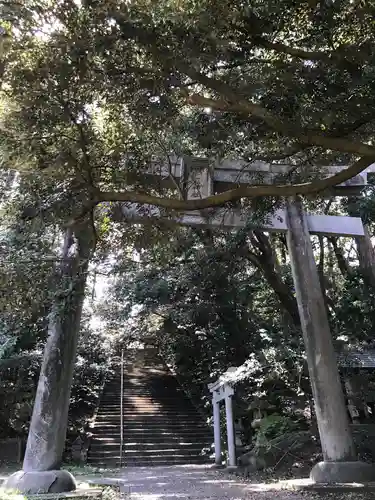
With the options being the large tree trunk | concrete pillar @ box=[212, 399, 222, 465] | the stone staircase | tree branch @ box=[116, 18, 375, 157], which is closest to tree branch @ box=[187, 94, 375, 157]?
tree branch @ box=[116, 18, 375, 157]

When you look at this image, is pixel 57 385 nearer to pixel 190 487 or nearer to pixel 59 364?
pixel 59 364

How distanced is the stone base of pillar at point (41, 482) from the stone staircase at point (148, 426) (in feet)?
12.8

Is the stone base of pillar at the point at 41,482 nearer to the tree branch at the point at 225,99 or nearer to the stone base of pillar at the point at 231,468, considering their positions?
the stone base of pillar at the point at 231,468

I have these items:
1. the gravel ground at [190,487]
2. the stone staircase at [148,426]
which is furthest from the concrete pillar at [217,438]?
the stone staircase at [148,426]

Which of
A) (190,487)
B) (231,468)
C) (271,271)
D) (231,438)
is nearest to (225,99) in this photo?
(190,487)

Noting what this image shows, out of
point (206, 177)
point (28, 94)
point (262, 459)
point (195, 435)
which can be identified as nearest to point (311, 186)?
point (28, 94)

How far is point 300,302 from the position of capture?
7074 millimetres

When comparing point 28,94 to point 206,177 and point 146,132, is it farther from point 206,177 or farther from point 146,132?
point 206,177

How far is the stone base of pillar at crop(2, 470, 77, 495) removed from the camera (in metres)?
5.23

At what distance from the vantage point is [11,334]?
7508mm

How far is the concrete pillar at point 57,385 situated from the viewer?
212 inches

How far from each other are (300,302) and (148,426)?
553 centimetres

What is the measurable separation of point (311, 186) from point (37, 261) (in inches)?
142

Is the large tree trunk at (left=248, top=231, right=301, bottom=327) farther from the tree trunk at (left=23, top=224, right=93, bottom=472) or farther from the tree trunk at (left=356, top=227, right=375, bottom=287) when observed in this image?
the tree trunk at (left=23, top=224, right=93, bottom=472)
